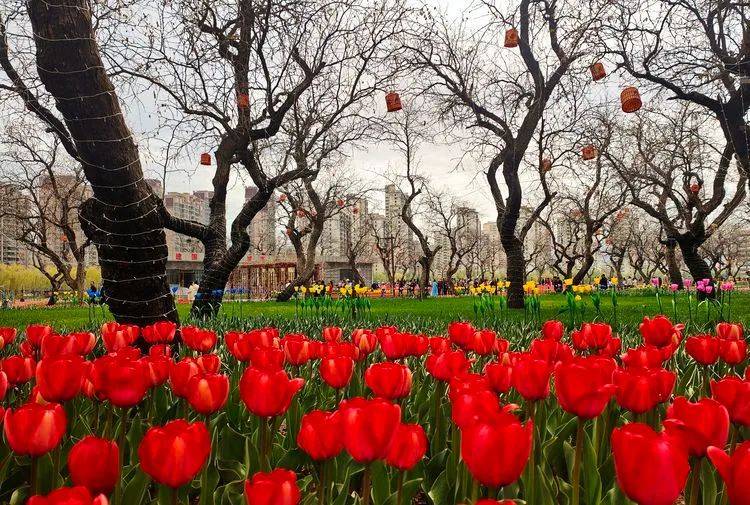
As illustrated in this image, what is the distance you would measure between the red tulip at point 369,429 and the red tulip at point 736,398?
2.53 feet

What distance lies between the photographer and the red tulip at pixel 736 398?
117cm

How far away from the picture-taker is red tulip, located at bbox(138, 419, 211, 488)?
2.78 ft

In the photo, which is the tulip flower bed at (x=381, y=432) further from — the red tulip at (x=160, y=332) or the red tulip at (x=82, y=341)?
the red tulip at (x=160, y=332)

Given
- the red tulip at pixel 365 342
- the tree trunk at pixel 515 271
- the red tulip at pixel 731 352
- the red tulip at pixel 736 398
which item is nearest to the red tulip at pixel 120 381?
the red tulip at pixel 365 342

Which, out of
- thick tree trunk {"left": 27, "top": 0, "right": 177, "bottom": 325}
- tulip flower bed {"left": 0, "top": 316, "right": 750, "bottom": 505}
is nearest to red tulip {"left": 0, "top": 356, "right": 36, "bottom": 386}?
tulip flower bed {"left": 0, "top": 316, "right": 750, "bottom": 505}

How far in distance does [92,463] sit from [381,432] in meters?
0.46

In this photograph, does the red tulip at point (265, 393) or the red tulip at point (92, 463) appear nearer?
the red tulip at point (92, 463)

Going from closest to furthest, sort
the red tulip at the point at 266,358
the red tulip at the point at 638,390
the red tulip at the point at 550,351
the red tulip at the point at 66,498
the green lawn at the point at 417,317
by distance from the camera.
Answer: the red tulip at the point at 66,498 → the red tulip at the point at 638,390 → the red tulip at the point at 266,358 → the red tulip at the point at 550,351 → the green lawn at the point at 417,317

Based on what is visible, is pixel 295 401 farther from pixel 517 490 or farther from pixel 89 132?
pixel 89 132

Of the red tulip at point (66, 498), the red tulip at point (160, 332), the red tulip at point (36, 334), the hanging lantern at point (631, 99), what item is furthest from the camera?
the hanging lantern at point (631, 99)

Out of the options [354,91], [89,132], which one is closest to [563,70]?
[354,91]

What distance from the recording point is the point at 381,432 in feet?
2.99

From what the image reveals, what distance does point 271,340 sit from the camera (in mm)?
2375

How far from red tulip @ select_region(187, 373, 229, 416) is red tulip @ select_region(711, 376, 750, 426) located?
1.13m
